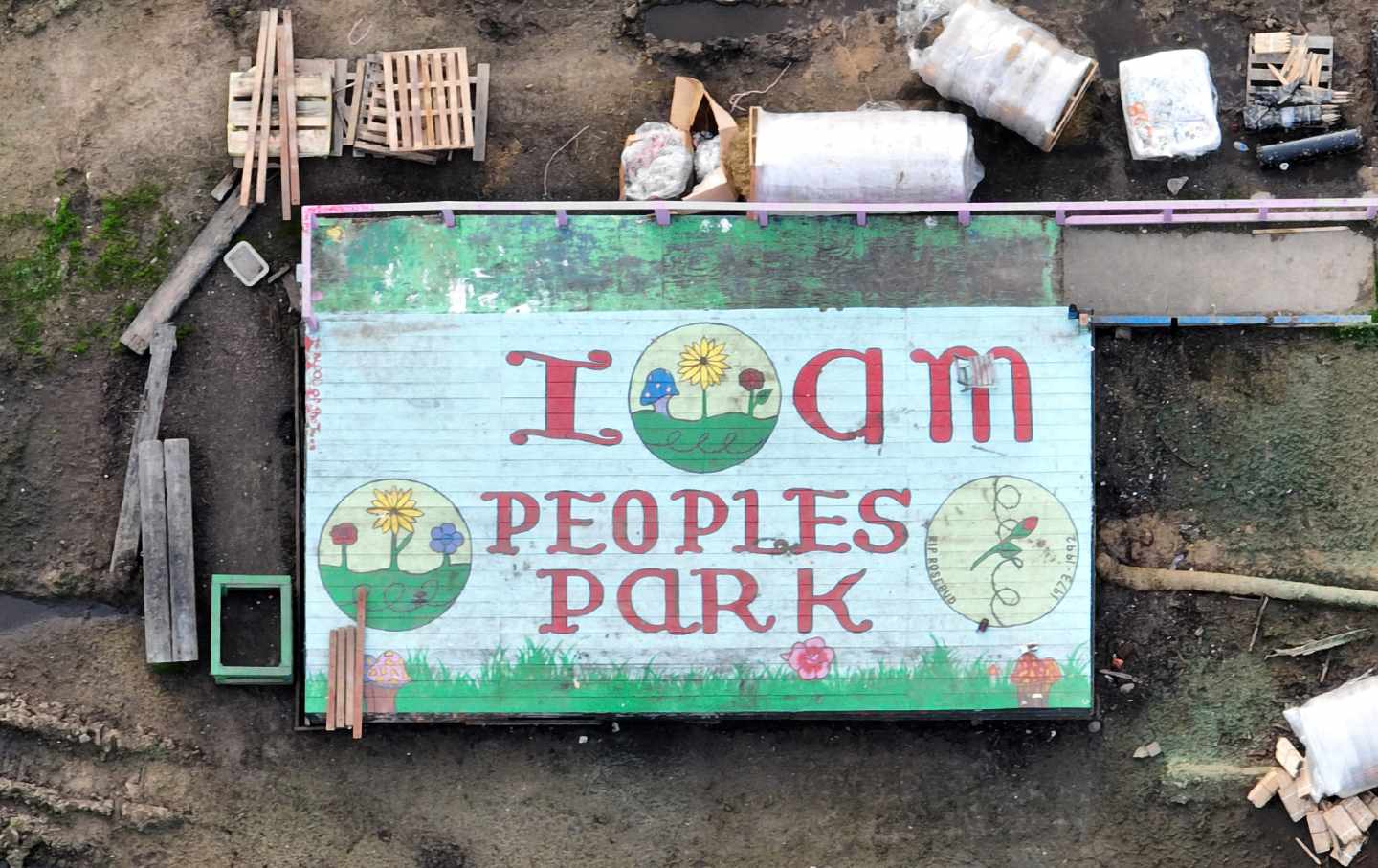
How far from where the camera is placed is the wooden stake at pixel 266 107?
1425 cm

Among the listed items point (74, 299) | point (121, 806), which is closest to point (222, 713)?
point (121, 806)

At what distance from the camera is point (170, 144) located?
48.1 ft

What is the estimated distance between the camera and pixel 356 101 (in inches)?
568

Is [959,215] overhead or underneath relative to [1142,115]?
underneath

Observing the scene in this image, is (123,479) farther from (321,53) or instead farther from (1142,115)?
(1142,115)

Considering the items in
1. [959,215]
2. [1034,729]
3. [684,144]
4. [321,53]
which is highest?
[321,53]

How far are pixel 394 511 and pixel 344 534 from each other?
0.63 metres

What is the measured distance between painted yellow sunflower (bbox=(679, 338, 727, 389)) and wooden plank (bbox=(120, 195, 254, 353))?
585cm

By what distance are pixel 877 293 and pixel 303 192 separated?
723 centimetres

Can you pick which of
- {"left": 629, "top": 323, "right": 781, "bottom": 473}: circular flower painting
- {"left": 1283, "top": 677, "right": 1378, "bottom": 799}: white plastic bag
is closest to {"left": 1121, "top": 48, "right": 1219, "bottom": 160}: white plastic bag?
{"left": 629, "top": 323, "right": 781, "bottom": 473}: circular flower painting

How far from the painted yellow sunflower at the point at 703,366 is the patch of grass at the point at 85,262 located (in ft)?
21.9

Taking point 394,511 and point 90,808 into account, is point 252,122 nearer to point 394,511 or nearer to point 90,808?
point 394,511

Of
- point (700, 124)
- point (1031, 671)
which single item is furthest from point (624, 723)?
point (700, 124)

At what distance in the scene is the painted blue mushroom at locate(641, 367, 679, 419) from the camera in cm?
1351
